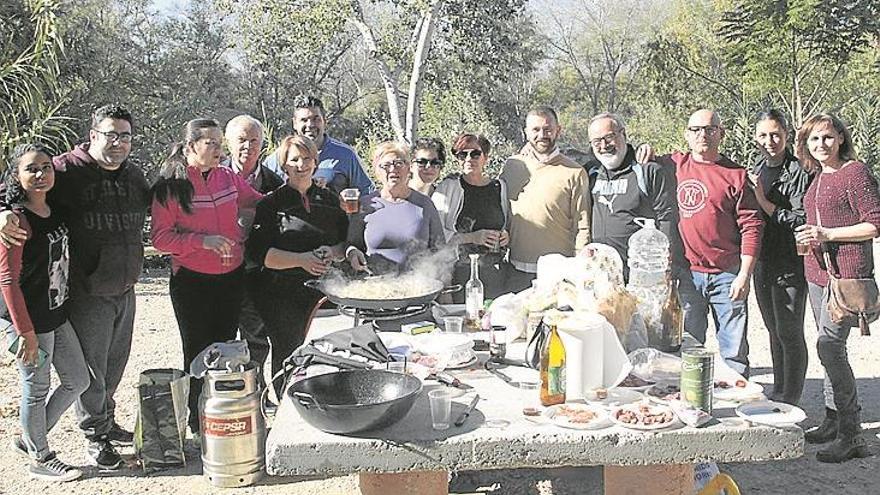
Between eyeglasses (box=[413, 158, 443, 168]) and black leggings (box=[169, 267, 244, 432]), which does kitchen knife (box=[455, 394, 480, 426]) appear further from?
eyeglasses (box=[413, 158, 443, 168])

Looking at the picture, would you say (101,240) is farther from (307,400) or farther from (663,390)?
(663,390)

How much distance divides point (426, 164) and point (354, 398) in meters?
2.43

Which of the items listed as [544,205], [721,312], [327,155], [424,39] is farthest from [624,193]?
[424,39]

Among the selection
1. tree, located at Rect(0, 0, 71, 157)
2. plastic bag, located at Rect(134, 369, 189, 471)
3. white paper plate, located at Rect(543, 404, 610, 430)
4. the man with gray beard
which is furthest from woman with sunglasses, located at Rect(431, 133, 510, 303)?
tree, located at Rect(0, 0, 71, 157)

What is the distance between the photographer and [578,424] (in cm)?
236

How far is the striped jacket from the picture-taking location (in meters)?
4.07

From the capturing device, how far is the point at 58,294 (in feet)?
12.3

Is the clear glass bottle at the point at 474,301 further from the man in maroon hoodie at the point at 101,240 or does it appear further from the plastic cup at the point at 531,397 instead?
the man in maroon hoodie at the point at 101,240

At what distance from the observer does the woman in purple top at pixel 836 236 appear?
12.5ft

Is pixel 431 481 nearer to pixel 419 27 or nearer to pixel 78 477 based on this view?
pixel 78 477

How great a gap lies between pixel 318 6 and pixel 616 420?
16.2 m

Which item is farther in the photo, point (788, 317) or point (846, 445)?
point (788, 317)

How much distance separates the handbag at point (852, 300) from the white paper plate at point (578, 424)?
1.98 metres

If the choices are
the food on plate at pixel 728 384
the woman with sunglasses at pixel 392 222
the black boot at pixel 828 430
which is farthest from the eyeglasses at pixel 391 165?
the black boot at pixel 828 430
